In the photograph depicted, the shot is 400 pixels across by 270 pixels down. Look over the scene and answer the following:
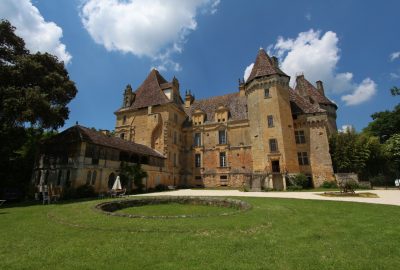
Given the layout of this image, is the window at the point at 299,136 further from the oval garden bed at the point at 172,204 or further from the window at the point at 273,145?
the oval garden bed at the point at 172,204

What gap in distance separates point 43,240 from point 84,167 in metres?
14.6

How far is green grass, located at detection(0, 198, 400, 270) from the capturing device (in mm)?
4008

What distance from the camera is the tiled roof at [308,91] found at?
3284cm

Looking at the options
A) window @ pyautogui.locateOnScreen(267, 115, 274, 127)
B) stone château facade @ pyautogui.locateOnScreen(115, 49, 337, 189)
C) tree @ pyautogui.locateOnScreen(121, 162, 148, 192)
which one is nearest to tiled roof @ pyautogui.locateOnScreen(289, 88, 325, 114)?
stone château facade @ pyautogui.locateOnScreen(115, 49, 337, 189)

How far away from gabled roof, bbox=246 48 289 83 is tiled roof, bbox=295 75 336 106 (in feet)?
20.2

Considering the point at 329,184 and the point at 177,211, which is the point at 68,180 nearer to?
the point at 177,211

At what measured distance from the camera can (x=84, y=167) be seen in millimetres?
18781

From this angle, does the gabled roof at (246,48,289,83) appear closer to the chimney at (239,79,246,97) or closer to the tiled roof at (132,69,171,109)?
the chimney at (239,79,246,97)

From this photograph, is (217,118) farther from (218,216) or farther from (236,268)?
(236,268)

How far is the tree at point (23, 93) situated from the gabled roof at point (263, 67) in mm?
21732

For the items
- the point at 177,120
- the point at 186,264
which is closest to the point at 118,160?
the point at 177,120

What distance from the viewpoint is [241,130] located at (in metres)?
30.5

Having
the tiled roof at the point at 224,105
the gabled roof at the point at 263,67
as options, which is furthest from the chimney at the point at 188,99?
the gabled roof at the point at 263,67

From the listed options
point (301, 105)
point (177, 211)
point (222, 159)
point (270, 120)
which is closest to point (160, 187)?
point (222, 159)
